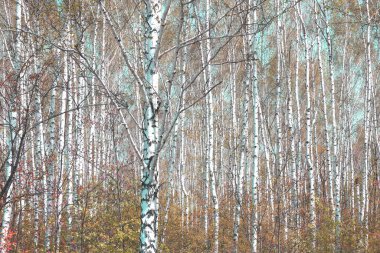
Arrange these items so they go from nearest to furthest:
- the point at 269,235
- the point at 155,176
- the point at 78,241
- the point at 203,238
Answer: the point at 155,176
the point at 78,241
the point at 269,235
the point at 203,238

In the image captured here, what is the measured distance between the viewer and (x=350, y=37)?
1800cm

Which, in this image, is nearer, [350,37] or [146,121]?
[146,121]

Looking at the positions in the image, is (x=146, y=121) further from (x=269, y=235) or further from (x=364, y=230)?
(x=269, y=235)

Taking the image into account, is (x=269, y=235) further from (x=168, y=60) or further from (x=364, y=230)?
(x=168, y=60)

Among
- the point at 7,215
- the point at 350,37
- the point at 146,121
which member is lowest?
the point at 7,215

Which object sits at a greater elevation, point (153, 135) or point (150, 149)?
point (153, 135)

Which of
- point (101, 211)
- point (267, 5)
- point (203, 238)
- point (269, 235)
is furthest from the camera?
point (267, 5)

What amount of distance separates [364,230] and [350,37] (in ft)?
38.9

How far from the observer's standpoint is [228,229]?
12945 millimetres

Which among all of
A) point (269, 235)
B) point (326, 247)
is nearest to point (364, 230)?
point (326, 247)

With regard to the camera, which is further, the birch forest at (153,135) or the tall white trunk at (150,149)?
the birch forest at (153,135)

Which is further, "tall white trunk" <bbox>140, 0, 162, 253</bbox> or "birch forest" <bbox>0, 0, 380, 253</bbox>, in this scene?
"birch forest" <bbox>0, 0, 380, 253</bbox>

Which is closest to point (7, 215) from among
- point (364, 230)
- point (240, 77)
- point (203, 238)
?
point (203, 238)

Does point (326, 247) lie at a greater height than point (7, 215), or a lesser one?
lesser
